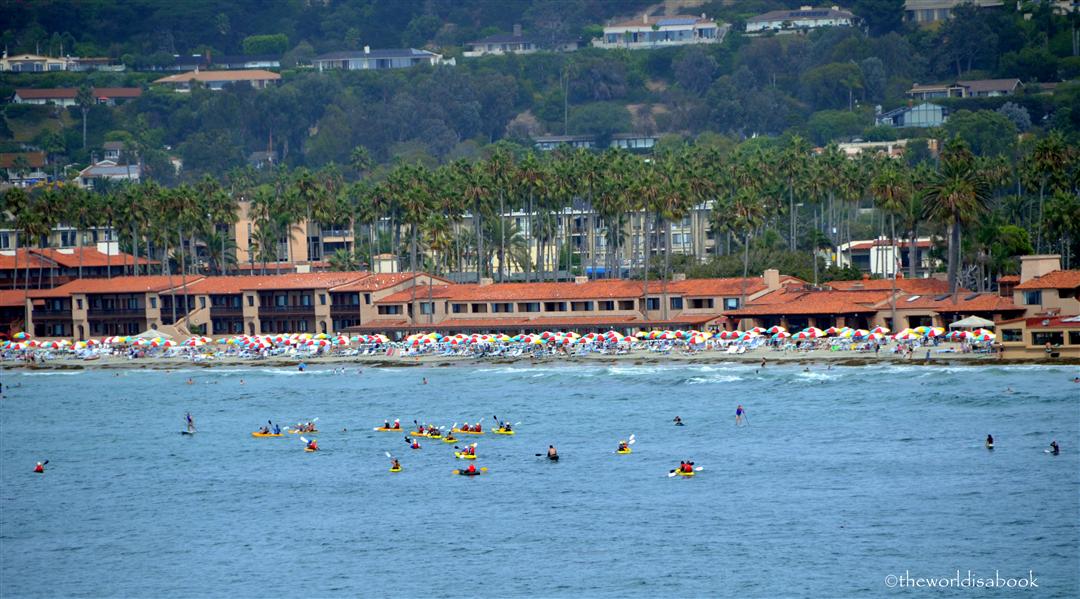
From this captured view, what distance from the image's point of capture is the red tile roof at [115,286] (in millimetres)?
143500

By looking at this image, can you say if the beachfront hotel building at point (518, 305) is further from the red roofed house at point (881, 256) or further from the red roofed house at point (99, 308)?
the red roofed house at point (881, 256)

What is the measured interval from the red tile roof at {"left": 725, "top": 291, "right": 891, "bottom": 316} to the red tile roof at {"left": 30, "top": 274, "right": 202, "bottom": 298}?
4932 cm

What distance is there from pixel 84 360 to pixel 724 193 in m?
56.8

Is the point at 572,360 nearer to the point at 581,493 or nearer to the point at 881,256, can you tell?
the point at 581,493

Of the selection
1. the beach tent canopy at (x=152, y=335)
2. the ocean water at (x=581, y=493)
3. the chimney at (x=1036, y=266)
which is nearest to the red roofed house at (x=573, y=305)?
the beach tent canopy at (x=152, y=335)

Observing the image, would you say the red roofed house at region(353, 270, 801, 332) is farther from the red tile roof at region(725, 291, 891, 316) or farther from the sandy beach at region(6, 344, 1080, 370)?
the sandy beach at region(6, 344, 1080, 370)

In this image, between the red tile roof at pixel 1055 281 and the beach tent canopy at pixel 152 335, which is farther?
the beach tent canopy at pixel 152 335

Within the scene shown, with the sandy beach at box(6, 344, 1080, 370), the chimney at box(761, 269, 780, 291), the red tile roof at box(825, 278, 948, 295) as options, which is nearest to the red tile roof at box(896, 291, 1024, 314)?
the red tile roof at box(825, 278, 948, 295)

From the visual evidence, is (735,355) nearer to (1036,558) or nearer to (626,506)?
(626,506)

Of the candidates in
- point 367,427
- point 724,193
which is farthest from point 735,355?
point 724,193

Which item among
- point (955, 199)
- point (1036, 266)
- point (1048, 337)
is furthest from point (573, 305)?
point (1048, 337)

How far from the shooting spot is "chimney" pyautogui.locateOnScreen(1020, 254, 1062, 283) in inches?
4380

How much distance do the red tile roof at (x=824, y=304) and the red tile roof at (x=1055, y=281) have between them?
1250 centimetres

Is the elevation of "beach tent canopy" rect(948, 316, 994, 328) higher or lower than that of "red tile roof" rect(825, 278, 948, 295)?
lower
